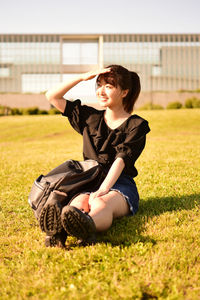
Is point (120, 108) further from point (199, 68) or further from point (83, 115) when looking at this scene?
point (199, 68)

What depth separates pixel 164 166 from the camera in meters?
8.60

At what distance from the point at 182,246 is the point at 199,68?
84734 mm

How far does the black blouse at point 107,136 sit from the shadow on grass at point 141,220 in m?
0.53

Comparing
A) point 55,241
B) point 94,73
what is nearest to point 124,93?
point 94,73

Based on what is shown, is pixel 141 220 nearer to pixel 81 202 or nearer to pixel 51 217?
pixel 81 202

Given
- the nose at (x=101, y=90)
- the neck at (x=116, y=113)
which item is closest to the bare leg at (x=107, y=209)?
the neck at (x=116, y=113)

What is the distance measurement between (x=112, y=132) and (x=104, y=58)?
258 feet

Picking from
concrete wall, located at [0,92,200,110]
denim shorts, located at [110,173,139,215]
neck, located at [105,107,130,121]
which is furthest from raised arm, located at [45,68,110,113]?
concrete wall, located at [0,92,200,110]

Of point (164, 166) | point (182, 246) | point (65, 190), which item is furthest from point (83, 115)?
point (164, 166)

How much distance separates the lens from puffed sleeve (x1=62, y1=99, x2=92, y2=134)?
4.11 m

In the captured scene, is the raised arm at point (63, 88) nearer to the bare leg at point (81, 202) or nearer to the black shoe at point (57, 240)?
the bare leg at point (81, 202)

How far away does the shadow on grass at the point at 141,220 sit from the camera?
3273mm

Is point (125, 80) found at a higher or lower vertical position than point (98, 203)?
higher

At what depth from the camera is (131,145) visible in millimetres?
3771
